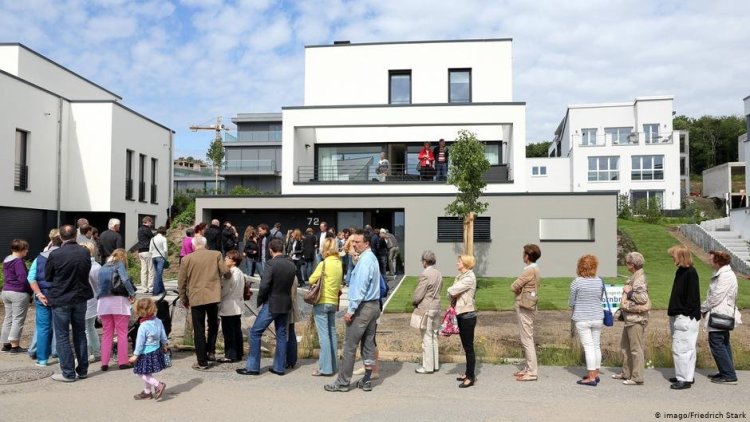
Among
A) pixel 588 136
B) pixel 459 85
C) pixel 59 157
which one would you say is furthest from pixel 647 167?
pixel 59 157

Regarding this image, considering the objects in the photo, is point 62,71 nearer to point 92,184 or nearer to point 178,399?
point 92,184

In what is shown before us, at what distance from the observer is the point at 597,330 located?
753 cm

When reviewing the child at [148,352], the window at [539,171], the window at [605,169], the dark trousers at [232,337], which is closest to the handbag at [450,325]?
the dark trousers at [232,337]

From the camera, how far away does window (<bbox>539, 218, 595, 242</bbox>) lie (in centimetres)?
2111

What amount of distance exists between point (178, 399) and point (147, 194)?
2495cm

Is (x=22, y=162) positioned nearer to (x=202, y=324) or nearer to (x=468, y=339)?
(x=202, y=324)

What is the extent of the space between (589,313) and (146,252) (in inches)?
436

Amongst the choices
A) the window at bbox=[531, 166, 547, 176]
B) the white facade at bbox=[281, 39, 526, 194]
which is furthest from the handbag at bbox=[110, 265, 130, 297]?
the window at bbox=[531, 166, 547, 176]

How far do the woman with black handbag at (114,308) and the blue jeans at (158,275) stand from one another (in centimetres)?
413

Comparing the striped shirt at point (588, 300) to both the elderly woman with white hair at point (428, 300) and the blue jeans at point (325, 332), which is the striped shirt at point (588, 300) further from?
the blue jeans at point (325, 332)

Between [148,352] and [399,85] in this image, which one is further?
[399,85]

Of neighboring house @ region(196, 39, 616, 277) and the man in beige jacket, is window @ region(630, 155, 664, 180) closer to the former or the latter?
neighboring house @ region(196, 39, 616, 277)

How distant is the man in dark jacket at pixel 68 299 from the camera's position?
7363 mm

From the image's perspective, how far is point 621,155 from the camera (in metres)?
51.2
